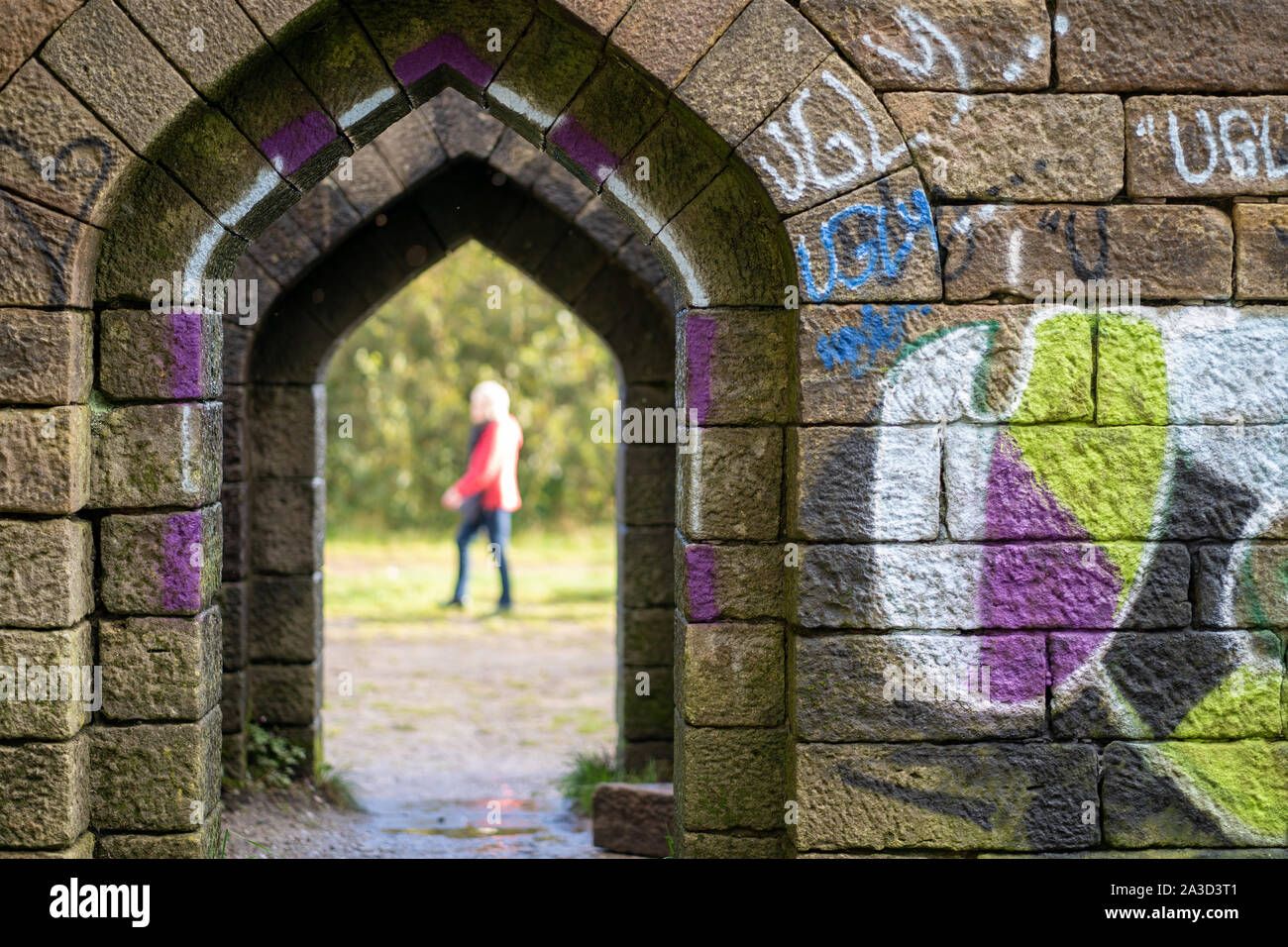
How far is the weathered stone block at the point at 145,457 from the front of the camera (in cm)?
384

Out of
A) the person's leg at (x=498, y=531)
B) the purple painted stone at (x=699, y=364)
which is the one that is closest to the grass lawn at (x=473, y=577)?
the person's leg at (x=498, y=531)

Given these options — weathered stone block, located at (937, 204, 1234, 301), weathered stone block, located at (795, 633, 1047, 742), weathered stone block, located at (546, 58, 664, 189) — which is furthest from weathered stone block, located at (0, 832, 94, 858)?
weathered stone block, located at (937, 204, 1234, 301)

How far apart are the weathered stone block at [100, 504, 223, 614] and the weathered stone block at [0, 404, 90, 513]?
216 mm

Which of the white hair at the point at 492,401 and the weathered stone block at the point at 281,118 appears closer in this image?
the weathered stone block at the point at 281,118

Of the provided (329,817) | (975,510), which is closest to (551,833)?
(329,817)

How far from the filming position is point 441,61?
392cm

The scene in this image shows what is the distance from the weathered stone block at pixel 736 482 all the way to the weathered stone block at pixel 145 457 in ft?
4.74

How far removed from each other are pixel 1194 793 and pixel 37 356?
3.36 meters

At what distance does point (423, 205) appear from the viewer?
20.2 feet

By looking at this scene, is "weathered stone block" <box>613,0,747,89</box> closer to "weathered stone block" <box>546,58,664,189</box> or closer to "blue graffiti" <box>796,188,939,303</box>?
"weathered stone block" <box>546,58,664,189</box>

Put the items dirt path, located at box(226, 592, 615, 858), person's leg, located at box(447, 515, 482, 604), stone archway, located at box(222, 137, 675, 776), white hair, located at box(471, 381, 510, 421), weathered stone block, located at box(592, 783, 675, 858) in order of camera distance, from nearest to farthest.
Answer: weathered stone block, located at box(592, 783, 675, 858) → dirt path, located at box(226, 592, 615, 858) → stone archway, located at box(222, 137, 675, 776) → white hair, located at box(471, 381, 510, 421) → person's leg, located at box(447, 515, 482, 604)

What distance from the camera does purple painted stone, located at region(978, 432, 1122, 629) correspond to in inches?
147

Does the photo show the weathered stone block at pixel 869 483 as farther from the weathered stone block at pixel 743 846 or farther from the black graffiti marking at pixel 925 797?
the weathered stone block at pixel 743 846

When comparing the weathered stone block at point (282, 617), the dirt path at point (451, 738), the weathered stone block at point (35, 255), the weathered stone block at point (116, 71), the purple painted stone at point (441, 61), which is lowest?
the dirt path at point (451, 738)
